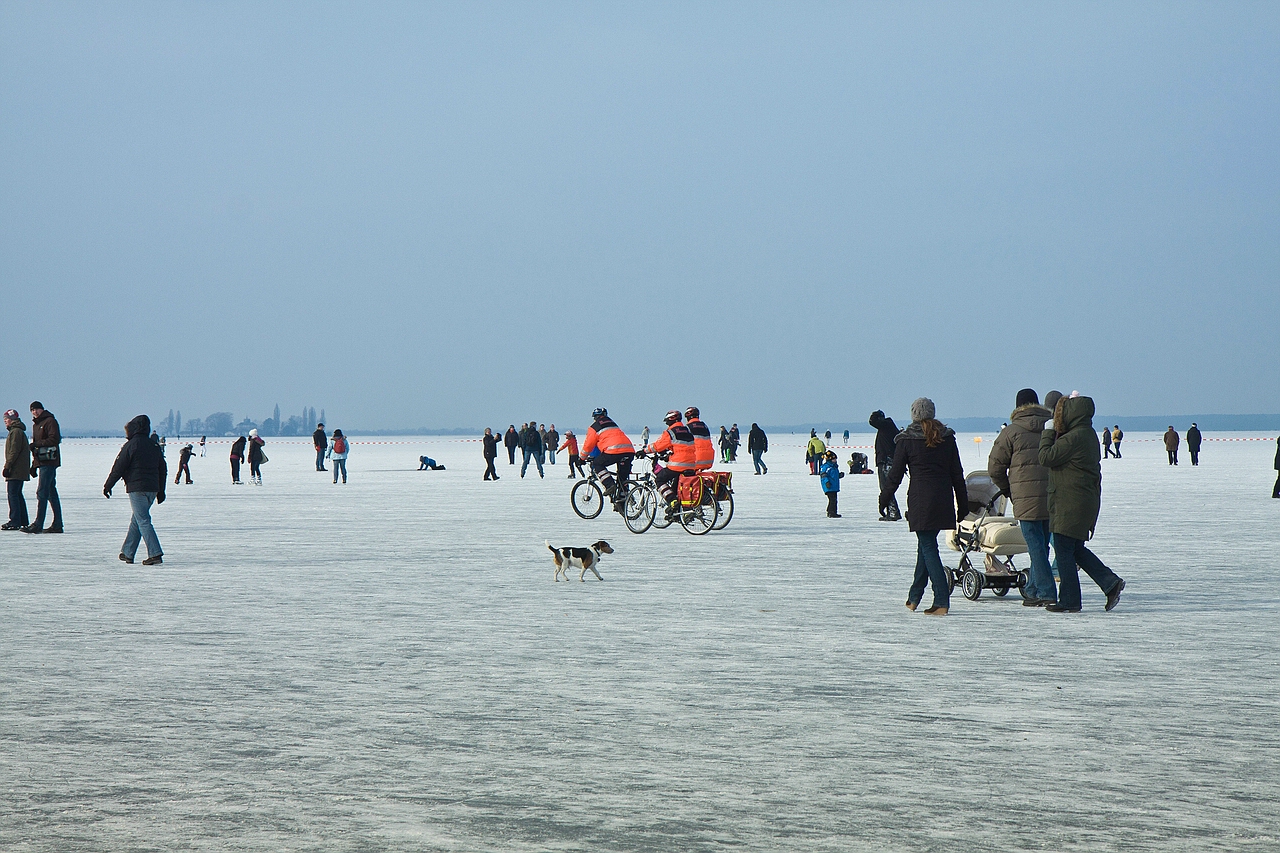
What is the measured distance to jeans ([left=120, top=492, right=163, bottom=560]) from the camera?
530 inches

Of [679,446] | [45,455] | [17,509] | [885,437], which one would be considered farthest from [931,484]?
[17,509]

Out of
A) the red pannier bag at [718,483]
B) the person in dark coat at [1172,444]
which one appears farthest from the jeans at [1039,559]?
the person in dark coat at [1172,444]

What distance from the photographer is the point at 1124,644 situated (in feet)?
26.8

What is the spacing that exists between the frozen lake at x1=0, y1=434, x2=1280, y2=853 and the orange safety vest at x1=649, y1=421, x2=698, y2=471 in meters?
3.84

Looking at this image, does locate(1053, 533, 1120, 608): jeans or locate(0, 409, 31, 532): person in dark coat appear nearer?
locate(1053, 533, 1120, 608): jeans

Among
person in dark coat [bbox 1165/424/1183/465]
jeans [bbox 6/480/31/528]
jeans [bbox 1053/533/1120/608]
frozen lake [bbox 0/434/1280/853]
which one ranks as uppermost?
person in dark coat [bbox 1165/424/1183/465]

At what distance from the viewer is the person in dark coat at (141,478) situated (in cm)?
1338

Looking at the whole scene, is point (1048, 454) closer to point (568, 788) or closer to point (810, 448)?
point (568, 788)

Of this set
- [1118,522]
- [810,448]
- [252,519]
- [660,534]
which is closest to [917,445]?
[660,534]

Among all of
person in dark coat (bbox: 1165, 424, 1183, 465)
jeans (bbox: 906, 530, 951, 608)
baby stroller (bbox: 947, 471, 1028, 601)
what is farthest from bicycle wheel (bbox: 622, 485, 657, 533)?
person in dark coat (bbox: 1165, 424, 1183, 465)

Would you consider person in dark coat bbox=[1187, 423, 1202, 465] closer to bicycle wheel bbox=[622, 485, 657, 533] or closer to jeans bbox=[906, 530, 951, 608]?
bicycle wheel bbox=[622, 485, 657, 533]

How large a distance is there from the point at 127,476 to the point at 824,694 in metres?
9.50

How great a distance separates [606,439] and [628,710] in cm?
1242

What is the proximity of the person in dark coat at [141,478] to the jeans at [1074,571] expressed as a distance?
9.01 metres
